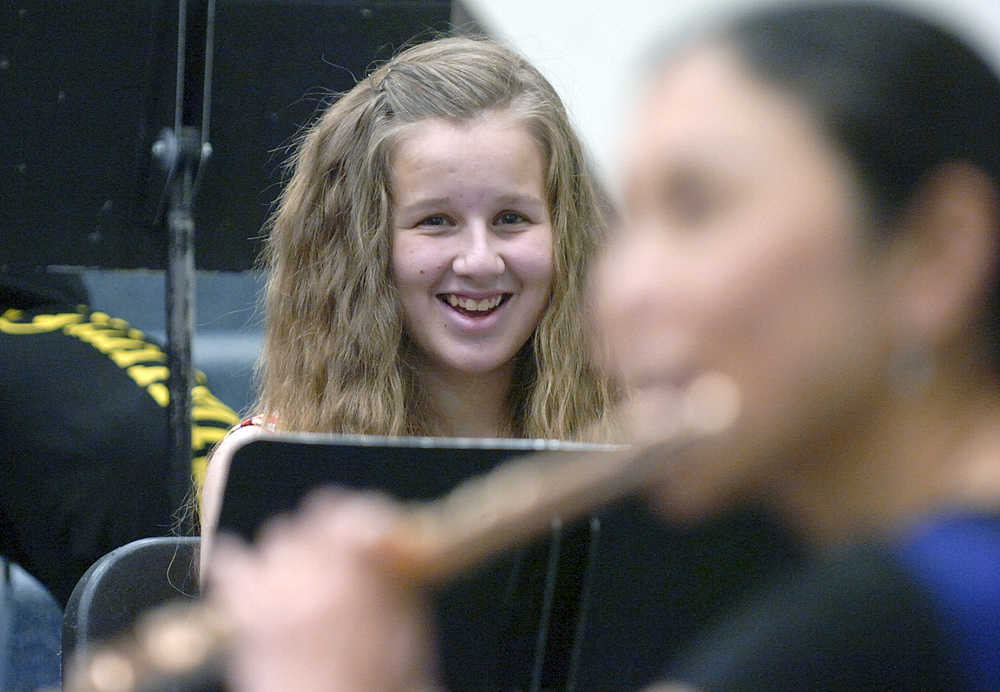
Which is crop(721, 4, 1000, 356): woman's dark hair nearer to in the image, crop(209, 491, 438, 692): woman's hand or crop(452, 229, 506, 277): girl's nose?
crop(209, 491, 438, 692): woman's hand

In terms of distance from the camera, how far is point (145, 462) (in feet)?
6.32

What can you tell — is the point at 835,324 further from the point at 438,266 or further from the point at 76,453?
the point at 76,453

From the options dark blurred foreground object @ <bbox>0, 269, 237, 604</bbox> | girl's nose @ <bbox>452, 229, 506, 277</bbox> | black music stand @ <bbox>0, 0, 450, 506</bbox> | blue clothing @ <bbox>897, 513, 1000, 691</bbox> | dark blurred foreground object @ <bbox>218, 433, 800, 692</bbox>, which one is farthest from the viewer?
dark blurred foreground object @ <bbox>0, 269, 237, 604</bbox>

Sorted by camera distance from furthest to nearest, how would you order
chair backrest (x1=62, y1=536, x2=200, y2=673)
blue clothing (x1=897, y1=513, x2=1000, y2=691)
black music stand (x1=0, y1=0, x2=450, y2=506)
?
black music stand (x1=0, y1=0, x2=450, y2=506), chair backrest (x1=62, y1=536, x2=200, y2=673), blue clothing (x1=897, y1=513, x2=1000, y2=691)

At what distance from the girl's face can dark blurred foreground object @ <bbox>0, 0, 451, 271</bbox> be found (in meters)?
0.37

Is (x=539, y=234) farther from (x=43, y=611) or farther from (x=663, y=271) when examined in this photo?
(x=43, y=611)

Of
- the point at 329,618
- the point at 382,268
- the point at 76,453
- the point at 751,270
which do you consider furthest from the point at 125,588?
the point at 751,270

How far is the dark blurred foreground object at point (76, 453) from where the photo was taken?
1.89 m

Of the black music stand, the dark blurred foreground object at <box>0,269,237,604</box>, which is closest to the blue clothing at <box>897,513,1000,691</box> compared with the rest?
the black music stand

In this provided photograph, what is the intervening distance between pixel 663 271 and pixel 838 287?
0.20 ft

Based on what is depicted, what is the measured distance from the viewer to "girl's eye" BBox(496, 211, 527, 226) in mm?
1478

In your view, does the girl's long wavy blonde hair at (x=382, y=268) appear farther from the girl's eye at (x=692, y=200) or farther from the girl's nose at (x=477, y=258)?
the girl's eye at (x=692, y=200)

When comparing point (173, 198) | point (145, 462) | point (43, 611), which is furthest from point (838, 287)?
point (43, 611)

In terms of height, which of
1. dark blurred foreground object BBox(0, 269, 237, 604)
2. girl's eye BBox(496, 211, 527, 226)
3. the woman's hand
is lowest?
dark blurred foreground object BBox(0, 269, 237, 604)
